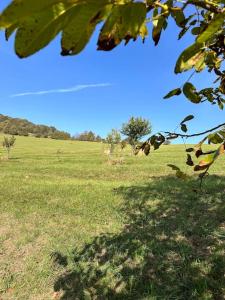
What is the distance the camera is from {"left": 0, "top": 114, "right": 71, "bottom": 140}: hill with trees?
8497cm

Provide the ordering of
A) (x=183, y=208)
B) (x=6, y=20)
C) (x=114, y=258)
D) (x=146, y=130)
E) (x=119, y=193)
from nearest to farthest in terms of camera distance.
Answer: (x=6, y=20) → (x=114, y=258) → (x=183, y=208) → (x=119, y=193) → (x=146, y=130)

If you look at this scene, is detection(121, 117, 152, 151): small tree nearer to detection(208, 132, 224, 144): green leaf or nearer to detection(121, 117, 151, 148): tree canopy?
detection(121, 117, 151, 148): tree canopy

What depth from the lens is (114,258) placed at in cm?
546

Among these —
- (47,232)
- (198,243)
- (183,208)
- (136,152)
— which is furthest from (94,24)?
(183,208)

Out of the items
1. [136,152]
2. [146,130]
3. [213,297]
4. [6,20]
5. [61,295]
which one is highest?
[146,130]

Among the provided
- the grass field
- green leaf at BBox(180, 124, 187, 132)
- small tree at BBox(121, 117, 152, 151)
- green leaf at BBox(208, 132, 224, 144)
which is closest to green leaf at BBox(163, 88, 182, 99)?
green leaf at BBox(208, 132, 224, 144)

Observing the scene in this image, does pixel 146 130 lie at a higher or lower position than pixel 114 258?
higher

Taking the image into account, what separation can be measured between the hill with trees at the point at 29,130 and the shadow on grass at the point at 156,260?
76.2m

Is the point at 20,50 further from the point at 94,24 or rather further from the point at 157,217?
the point at 157,217

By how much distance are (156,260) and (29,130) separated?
98.0 meters

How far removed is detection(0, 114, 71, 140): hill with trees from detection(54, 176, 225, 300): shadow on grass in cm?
7616

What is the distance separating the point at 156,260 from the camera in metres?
5.29

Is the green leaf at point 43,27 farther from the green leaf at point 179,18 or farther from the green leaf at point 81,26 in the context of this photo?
the green leaf at point 179,18

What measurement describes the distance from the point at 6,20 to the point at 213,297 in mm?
4560
